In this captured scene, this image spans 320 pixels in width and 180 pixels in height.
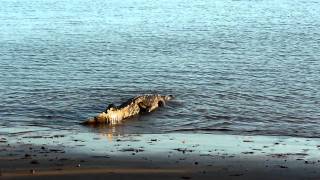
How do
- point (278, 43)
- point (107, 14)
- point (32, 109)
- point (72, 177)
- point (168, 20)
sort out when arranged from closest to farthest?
1. point (72, 177)
2. point (32, 109)
3. point (278, 43)
4. point (168, 20)
5. point (107, 14)

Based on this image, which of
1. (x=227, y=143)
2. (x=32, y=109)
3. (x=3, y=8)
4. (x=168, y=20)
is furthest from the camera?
(x=3, y=8)

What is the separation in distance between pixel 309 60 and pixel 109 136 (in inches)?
737

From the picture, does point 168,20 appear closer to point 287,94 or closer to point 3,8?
point 3,8

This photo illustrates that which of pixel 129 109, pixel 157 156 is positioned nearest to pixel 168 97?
pixel 129 109

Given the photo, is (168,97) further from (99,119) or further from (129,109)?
(99,119)

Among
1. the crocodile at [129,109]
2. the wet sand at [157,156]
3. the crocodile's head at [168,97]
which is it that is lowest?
the wet sand at [157,156]

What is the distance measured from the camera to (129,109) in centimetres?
2238

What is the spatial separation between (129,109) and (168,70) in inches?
363

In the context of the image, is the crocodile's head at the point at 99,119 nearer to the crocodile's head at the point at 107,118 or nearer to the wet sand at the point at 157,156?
the crocodile's head at the point at 107,118

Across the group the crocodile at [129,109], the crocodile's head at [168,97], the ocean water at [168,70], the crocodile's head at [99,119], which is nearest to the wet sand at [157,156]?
the ocean water at [168,70]

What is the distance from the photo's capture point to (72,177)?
13.3 metres

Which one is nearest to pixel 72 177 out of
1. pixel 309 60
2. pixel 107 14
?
pixel 309 60

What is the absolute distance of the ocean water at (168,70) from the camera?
2166 cm

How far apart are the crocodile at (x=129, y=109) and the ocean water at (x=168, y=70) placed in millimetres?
441
